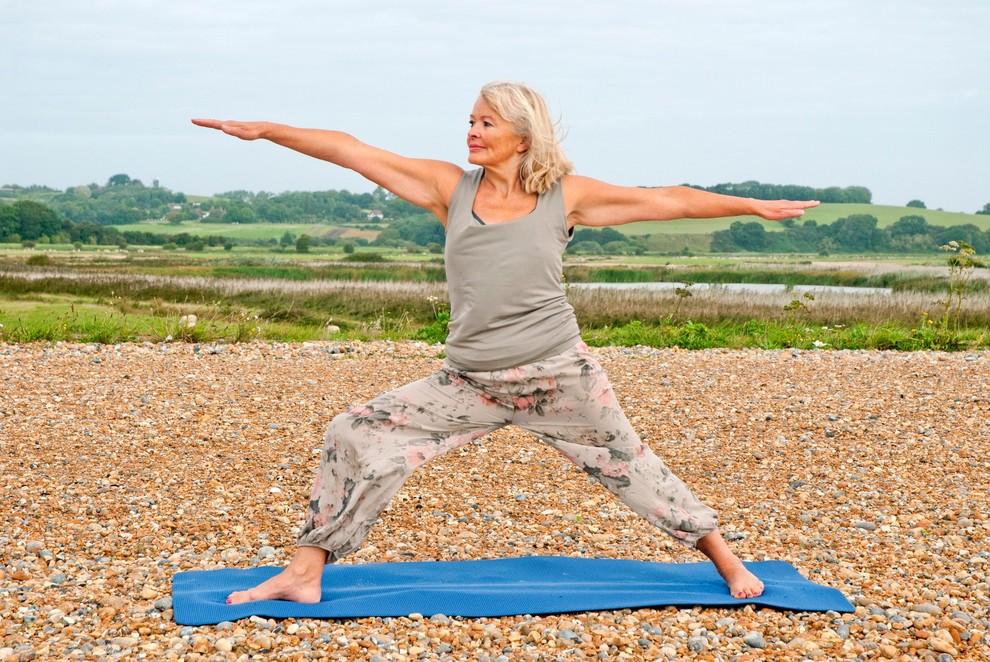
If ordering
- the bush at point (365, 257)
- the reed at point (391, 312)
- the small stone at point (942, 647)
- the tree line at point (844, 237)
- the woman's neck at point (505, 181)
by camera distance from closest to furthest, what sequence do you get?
the small stone at point (942, 647) < the woman's neck at point (505, 181) < the reed at point (391, 312) < the bush at point (365, 257) < the tree line at point (844, 237)

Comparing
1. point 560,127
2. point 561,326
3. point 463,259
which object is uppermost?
point 560,127

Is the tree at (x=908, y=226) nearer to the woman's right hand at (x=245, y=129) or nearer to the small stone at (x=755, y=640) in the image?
the small stone at (x=755, y=640)

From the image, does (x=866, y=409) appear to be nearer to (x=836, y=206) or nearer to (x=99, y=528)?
(x=99, y=528)

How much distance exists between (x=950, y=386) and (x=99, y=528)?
6.44 m

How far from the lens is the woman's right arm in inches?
153

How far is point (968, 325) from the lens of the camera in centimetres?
1433

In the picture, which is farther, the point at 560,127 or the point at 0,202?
the point at 0,202

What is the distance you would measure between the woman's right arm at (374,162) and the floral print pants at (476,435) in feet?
2.25

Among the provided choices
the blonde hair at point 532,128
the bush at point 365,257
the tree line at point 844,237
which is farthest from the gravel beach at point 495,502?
the tree line at point 844,237

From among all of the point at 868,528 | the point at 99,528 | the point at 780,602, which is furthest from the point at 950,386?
the point at 99,528

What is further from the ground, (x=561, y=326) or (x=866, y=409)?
(x=561, y=326)

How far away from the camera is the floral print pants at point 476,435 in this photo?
3697 mm

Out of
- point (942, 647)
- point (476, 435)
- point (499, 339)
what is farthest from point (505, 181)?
point (942, 647)

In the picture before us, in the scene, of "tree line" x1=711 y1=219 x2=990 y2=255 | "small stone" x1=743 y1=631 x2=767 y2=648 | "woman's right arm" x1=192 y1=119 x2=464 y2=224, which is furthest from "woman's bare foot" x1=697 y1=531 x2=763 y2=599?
"tree line" x1=711 y1=219 x2=990 y2=255
